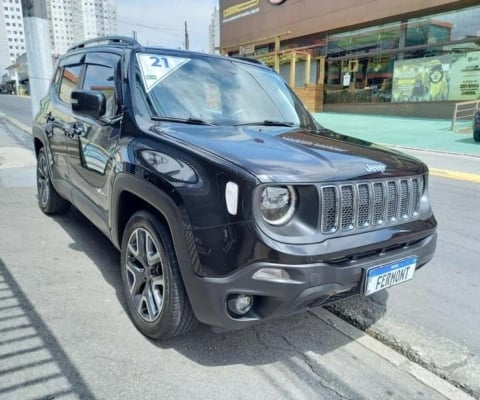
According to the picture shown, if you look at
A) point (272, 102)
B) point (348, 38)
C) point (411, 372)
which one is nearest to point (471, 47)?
point (348, 38)

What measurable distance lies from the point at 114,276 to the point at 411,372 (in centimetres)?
243

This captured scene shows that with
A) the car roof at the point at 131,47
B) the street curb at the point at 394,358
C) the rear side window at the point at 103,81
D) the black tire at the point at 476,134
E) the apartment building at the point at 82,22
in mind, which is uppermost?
the apartment building at the point at 82,22

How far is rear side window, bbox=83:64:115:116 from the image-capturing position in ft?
10.7

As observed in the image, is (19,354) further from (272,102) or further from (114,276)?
(272,102)

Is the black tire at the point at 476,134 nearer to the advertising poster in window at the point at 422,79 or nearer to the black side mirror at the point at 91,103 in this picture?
the advertising poster in window at the point at 422,79

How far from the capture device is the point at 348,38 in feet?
86.2

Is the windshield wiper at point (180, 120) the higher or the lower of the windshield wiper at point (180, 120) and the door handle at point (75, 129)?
the higher

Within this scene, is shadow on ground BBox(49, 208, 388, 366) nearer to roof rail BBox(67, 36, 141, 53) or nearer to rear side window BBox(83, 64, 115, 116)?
rear side window BBox(83, 64, 115, 116)

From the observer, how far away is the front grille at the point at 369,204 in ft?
7.40

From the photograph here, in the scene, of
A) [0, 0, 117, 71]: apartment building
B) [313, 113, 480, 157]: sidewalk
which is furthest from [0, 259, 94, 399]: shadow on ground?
[0, 0, 117, 71]: apartment building

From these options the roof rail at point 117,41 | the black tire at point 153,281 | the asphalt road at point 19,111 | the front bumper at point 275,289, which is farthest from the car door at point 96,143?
the asphalt road at point 19,111

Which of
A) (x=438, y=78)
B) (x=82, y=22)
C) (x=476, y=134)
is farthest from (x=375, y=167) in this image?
(x=82, y=22)

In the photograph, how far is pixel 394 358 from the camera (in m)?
2.65

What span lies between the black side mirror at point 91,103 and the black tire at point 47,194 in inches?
81.1
